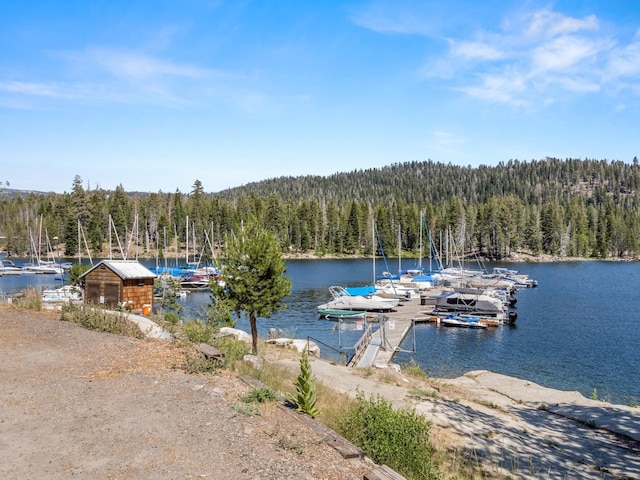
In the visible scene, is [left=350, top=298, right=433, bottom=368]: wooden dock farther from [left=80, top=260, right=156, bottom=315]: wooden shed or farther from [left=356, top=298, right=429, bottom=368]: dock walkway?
[left=80, top=260, right=156, bottom=315]: wooden shed

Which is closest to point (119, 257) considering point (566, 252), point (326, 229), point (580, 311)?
point (326, 229)

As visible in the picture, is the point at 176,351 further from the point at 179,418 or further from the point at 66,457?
the point at 66,457

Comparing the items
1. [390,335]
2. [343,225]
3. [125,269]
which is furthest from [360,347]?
[343,225]

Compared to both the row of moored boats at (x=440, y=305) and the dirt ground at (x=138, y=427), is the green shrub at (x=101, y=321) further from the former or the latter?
the row of moored boats at (x=440, y=305)

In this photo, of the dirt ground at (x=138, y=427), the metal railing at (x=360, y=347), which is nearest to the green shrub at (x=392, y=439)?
the dirt ground at (x=138, y=427)

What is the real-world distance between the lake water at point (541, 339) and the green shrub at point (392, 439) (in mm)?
19864

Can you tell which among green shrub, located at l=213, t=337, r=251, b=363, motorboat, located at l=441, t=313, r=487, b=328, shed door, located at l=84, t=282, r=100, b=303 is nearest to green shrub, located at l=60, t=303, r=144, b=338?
green shrub, located at l=213, t=337, r=251, b=363

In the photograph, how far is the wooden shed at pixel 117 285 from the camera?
32.7 meters

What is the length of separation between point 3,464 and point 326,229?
125 meters

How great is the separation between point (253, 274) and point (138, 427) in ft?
42.9

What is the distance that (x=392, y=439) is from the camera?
318 inches

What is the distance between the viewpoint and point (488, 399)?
60.1 ft

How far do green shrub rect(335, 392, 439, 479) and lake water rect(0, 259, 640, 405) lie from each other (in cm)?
1986

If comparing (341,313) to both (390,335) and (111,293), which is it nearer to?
(390,335)
